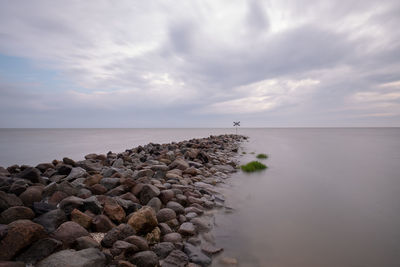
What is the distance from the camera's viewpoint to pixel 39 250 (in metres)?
2.96

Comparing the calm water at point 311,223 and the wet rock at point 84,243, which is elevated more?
the wet rock at point 84,243

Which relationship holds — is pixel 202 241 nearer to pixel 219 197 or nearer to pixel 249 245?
pixel 249 245

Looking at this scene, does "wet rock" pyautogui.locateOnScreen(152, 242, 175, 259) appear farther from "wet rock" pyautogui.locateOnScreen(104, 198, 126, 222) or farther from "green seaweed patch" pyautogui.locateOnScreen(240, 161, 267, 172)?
"green seaweed patch" pyautogui.locateOnScreen(240, 161, 267, 172)

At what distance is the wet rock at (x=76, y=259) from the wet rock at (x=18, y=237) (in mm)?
372

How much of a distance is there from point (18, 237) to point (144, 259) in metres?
1.68

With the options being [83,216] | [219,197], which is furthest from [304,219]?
[83,216]

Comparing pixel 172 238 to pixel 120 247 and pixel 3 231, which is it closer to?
pixel 120 247

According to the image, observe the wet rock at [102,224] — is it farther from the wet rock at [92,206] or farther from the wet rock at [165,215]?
the wet rock at [165,215]

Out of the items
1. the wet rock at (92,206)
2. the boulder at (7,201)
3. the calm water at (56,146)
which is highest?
the boulder at (7,201)

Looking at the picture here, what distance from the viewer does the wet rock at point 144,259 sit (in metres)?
3.21

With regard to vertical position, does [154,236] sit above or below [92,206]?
below

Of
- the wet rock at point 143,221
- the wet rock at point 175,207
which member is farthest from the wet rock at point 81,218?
the wet rock at point 175,207

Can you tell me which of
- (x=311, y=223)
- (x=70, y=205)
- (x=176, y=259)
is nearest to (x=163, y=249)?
(x=176, y=259)

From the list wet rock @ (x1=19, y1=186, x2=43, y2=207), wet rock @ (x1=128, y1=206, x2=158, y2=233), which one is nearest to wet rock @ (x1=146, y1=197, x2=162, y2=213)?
wet rock @ (x1=128, y1=206, x2=158, y2=233)
